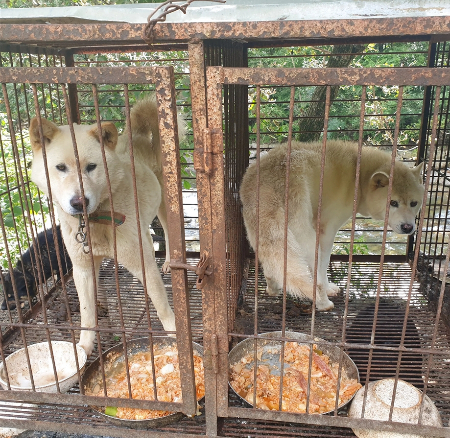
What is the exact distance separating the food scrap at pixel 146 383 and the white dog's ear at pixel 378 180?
7.80 ft

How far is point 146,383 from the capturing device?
2.63 meters

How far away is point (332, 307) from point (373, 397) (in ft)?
4.34

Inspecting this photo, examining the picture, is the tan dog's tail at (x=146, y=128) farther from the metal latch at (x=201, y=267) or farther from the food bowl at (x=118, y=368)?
the metal latch at (x=201, y=267)

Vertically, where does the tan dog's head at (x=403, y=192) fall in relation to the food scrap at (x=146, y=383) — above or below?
above

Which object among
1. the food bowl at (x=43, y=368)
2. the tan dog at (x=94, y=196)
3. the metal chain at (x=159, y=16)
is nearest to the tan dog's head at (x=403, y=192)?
the tan dog at (x=94, y=196)

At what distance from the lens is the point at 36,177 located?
2613 millimetres

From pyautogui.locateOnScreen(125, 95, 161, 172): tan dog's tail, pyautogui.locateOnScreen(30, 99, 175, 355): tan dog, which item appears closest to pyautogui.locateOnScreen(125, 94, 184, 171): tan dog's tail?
pyautogui.locateOnScreen(125, 95, 161, 172): tan dog's tail

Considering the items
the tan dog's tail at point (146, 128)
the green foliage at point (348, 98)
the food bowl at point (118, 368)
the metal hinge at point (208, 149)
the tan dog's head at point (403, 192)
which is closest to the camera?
the metal hinge at point (208, 149)

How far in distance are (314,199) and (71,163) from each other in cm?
224

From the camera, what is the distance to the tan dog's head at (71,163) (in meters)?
2.35

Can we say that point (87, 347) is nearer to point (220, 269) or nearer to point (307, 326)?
point (220, 269)

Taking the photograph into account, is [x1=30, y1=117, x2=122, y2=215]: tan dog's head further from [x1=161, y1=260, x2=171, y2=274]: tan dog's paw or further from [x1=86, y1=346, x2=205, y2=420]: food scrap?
[x1=161, y1=260, x2=171, y2=274]: tan dog's paw

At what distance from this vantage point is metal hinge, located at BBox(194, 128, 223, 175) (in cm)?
177

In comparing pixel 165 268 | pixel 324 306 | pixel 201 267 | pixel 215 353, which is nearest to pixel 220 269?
pixel 201 267
